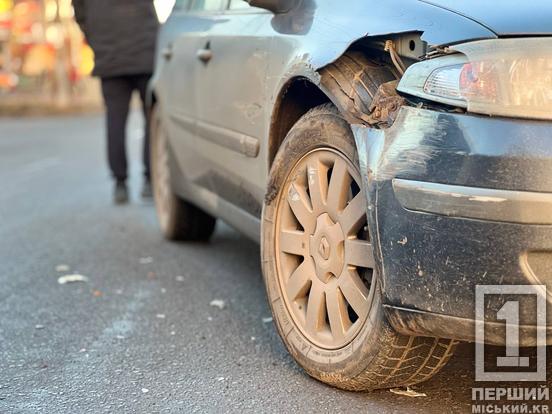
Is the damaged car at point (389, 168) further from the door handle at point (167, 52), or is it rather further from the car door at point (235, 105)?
the door handle at point (167, 52)

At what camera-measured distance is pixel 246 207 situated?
378cm

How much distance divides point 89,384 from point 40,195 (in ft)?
15.0

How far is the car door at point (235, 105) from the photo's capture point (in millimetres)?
3504

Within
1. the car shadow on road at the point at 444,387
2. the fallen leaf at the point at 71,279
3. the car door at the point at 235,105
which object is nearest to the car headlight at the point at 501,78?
the car shadow on road at the point at 444,387

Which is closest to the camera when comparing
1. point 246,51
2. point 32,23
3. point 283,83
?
point 283,83

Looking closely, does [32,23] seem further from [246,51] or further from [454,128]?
[454,128]

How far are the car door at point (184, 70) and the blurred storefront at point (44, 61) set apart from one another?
42.6ft

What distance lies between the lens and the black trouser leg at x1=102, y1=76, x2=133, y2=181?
6.92 metres

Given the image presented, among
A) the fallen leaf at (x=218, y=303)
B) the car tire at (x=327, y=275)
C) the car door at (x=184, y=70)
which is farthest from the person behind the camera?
the car door at (x=184, y=70)

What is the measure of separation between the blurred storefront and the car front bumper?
15841 mm

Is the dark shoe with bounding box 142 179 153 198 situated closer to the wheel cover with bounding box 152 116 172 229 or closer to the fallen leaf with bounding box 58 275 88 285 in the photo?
the wheel cover with bounding box 152 116 172 229

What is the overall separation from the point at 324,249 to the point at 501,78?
90 cm

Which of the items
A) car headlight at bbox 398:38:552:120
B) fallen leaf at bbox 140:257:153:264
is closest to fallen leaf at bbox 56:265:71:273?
fallen leaf at bbox 140:257:153:264

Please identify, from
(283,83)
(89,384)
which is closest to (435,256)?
(283,83)
